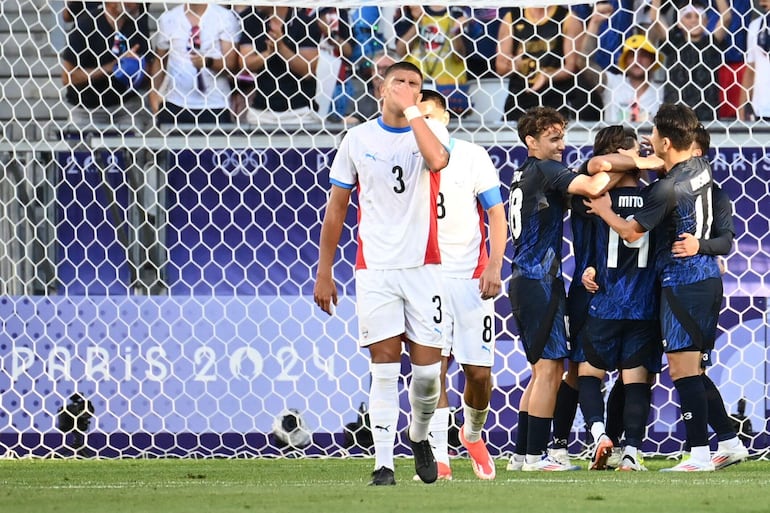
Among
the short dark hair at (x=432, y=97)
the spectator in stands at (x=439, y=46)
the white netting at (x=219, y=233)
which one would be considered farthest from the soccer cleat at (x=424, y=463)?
the spectator in stands at (x=439, y=46)

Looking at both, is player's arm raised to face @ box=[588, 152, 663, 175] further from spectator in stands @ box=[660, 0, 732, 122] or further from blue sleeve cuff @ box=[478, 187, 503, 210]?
spectator in stands @ box=[660, 0, 732, 122]

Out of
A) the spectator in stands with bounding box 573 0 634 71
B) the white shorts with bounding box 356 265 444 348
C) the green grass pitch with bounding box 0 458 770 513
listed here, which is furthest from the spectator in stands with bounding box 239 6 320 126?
the white shorts with bounding box 356 265 444 348

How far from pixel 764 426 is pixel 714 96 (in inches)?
80.1

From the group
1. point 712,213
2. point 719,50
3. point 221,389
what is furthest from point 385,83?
point 719,50

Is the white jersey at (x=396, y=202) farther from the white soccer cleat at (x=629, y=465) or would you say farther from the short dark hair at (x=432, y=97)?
the white soccer cleat at (x=629, y=465)

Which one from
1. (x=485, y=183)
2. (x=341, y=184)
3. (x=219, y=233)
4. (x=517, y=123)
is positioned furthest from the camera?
(x=219, y=233)

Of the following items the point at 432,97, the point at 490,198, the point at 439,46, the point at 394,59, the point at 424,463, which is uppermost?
the point at 439,46

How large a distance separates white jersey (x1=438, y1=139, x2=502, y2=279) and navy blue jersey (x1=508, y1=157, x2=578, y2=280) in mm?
219

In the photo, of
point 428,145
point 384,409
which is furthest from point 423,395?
point 428,145

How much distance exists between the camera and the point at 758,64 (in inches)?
337

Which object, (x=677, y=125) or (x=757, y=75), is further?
(x=757, y=75)

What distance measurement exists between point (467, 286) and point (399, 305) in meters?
1.08

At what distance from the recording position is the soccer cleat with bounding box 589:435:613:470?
6469mm

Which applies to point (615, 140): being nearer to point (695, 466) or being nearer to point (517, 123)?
point (517, 123)
